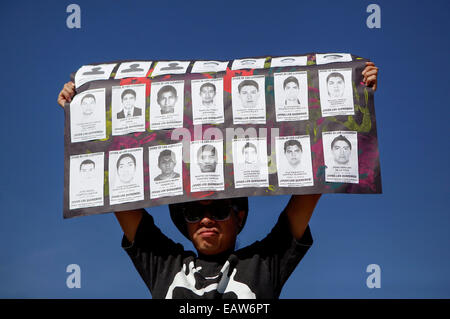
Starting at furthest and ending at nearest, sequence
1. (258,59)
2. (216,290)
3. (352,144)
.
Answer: (258,59) < (352,144) < (216,290)

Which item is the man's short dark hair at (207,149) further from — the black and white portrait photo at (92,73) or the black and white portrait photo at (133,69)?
the black and white portrait photo at (92,73)

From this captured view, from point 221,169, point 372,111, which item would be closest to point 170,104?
point 221,169

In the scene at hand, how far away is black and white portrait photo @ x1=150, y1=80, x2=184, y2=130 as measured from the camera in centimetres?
409

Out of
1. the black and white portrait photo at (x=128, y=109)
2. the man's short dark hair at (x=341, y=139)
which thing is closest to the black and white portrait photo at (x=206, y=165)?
the black and white portrait photo at (x=128, y=109)

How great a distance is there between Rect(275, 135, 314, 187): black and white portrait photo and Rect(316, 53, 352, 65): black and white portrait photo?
0.65m

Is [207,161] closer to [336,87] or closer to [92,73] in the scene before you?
[336,87]

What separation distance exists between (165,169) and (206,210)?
1.43 ft

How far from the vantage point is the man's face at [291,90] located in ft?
13.3

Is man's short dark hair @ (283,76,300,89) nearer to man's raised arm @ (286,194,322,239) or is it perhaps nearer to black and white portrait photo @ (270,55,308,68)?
black and white portrait photo @ (270,55,308,68)

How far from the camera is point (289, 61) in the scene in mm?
4246

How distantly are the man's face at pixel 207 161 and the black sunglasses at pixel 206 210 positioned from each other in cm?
26

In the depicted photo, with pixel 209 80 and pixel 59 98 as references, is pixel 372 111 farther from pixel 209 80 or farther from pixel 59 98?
pixel 59 98

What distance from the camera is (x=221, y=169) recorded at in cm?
398

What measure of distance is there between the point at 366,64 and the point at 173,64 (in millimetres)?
1510
